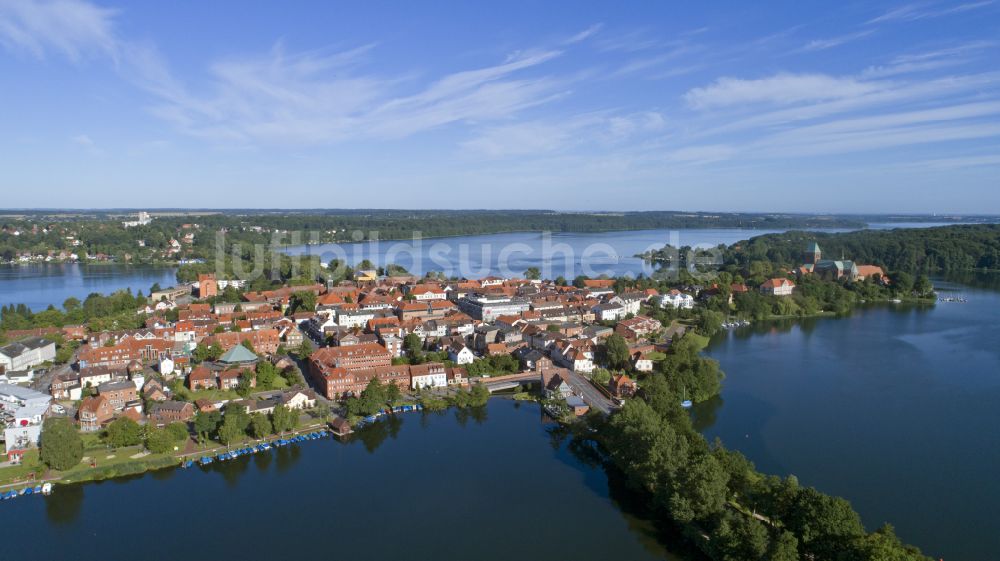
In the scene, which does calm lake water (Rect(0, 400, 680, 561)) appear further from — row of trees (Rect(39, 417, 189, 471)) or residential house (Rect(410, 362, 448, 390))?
residential house (Rect(410, 362, 448, 390))

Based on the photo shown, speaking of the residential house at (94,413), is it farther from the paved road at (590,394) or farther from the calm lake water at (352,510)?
the paved road at (590,394)

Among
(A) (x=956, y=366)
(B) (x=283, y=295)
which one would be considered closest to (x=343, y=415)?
(B) (x=283, y=295)

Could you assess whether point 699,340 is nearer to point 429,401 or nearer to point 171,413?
point 429,401

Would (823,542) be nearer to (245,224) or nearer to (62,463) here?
(62,463)

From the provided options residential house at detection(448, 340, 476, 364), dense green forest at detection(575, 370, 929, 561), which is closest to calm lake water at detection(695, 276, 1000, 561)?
dense green forest at detection(575, 370, 929, 561)

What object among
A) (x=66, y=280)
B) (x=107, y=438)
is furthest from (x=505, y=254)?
(x=107, y=438)
